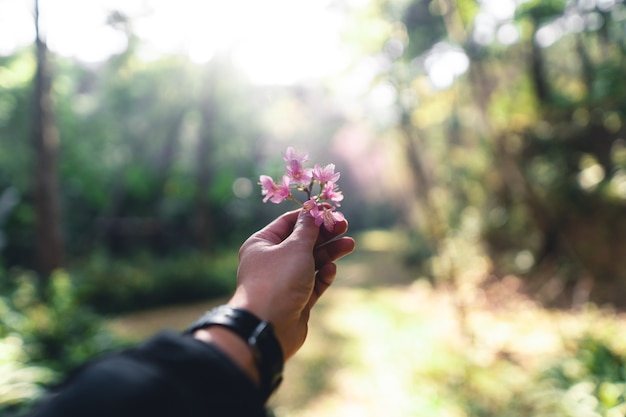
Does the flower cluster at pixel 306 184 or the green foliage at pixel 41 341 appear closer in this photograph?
the flower cluster at pixel 306 184

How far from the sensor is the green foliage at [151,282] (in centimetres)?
954

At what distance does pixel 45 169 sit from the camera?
288 inches

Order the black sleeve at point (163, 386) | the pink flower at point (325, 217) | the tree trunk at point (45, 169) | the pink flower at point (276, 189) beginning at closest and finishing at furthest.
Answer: the black sleeve at point (163, 386), the pink flower at point (325, 217), the pink flower at point (276, 189), the tree trunk at point (45, 169)

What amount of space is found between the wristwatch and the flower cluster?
0.34m

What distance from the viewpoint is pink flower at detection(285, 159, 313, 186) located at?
1215 mm

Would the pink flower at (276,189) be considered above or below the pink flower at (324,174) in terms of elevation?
below

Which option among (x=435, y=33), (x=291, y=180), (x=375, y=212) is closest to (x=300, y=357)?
(x=291, y=180)

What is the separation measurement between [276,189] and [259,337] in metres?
0.48

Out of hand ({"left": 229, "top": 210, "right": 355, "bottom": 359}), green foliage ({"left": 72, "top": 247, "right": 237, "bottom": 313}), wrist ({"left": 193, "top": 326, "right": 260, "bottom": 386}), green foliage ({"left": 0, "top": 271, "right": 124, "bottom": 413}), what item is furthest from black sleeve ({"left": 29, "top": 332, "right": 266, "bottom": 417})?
green foliage ({"left": 72, "top": 247, "right": 237, "bottom": 313})

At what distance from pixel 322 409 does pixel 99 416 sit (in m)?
4.34

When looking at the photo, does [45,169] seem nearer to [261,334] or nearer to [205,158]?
[205,158]

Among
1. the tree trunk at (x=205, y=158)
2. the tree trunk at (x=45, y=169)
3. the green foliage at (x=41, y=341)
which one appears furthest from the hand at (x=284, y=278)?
the tree trunk at (x=205, y=158)

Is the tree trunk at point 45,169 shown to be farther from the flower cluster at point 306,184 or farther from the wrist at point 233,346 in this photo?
the wrist at point 233,346

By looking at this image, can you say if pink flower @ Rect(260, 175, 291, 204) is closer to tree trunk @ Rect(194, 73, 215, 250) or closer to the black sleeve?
the black sleeve
